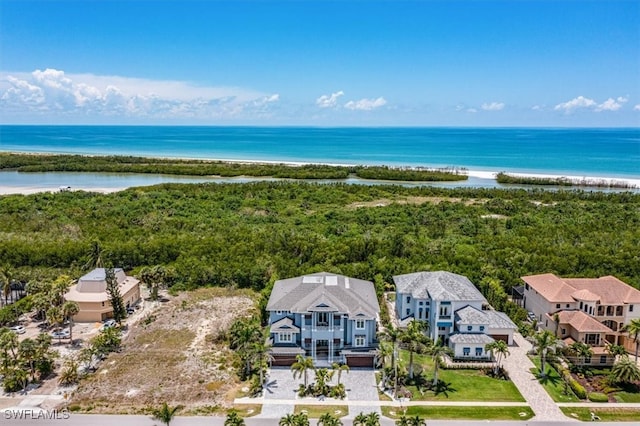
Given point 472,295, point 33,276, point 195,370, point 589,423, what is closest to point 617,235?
point 472,295

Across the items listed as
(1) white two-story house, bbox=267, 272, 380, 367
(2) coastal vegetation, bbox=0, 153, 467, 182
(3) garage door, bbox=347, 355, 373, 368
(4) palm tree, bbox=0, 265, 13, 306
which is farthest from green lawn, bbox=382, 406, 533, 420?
(2) coastal vegetation, bbox=0, 153, 467, 182

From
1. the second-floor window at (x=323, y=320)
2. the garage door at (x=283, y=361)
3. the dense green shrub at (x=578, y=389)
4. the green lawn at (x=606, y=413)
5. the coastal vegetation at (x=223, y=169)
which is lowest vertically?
the green lawn at (x=606, y=413)

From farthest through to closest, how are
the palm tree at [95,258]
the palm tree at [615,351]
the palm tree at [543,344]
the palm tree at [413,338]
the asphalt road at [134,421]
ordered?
the palm tree at [95,258] → the palm tree at [615,351] → the palm tree at [543,344] → the palm tree at [413,338] → the asphalt road at [134,421]

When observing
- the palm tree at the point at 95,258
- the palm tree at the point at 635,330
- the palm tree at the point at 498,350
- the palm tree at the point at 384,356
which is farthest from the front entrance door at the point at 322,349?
the palm tree at the point at 95,258

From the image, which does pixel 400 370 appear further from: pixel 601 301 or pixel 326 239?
pixel 326 239

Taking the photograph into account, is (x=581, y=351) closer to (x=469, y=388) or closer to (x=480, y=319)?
(x=480, y=319)

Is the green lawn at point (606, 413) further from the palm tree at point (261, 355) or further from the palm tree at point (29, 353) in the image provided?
the palm tree at point (29, 353)
